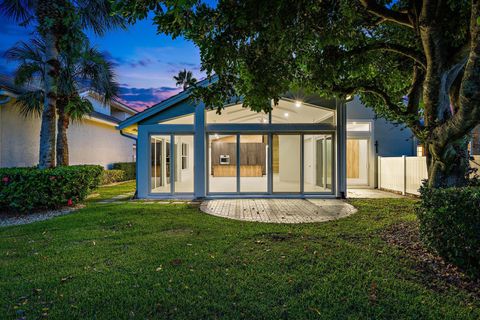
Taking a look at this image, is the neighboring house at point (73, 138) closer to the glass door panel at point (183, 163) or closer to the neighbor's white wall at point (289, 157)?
the glass door panel at point (183, 163)

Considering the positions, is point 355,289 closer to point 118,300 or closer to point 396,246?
point 396,246

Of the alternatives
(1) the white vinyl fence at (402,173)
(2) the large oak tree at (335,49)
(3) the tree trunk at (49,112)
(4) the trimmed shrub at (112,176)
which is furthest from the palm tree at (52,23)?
(1) the white vinyl fence at (402,173)

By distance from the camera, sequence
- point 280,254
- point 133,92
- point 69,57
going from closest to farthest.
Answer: point 280,254, point 69,57, point 133,92

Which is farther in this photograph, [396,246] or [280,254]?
[396,246]

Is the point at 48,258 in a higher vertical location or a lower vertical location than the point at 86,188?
lower

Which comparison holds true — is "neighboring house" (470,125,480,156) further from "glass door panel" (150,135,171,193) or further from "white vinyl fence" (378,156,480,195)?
"glass door panel" (150,135,171,193)

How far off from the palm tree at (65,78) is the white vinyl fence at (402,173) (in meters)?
12.1

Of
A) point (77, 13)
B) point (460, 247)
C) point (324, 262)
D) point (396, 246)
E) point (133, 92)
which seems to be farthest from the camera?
point (133, 92)

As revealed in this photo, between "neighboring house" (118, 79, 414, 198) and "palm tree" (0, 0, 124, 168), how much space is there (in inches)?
94.5

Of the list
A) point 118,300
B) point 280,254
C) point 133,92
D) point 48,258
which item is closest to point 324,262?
point 280,254

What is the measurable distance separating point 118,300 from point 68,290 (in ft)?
2.33

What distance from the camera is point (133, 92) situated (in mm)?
60312

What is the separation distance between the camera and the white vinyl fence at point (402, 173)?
10.3 meters

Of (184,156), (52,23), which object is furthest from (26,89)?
(184,156)
